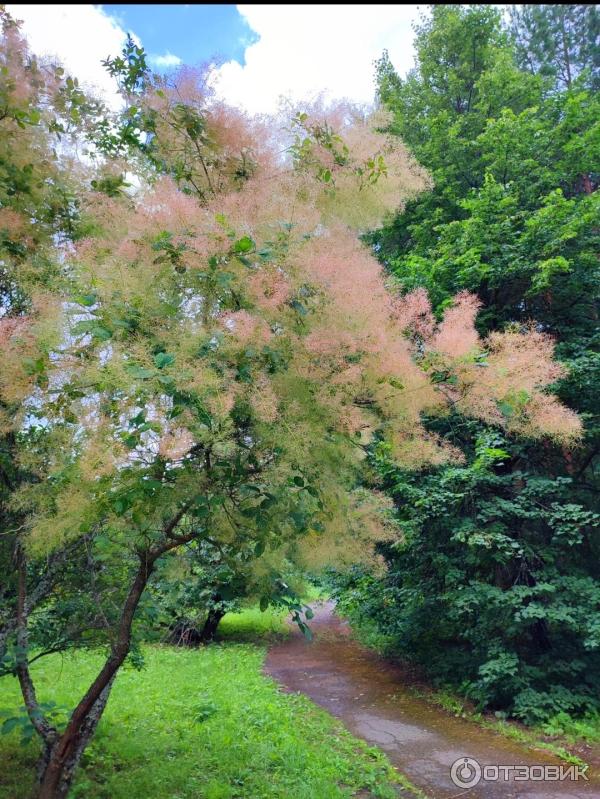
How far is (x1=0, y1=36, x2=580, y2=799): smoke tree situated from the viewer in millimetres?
2383

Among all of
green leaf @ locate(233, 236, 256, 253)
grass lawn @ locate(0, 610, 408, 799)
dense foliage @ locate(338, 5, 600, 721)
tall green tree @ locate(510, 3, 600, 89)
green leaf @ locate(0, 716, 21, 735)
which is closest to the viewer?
green leaf @ locate(233, 236, 256, 253)

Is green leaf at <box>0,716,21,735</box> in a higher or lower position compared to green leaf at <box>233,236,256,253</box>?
lower

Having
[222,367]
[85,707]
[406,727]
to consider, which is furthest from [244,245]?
[406,727]

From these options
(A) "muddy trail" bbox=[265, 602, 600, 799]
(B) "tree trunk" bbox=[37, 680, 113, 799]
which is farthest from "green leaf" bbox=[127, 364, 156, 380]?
(A) "muddy trail" bbox=[265, 602, 600, 799]

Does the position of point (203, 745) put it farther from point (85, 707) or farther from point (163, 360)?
point (163, 360)

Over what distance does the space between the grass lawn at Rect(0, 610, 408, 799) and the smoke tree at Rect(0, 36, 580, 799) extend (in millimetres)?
1033

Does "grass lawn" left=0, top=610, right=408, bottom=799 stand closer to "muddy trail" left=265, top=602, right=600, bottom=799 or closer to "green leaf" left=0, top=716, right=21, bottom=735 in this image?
"green leaf" left=0, top=716, right=21, bottom=735

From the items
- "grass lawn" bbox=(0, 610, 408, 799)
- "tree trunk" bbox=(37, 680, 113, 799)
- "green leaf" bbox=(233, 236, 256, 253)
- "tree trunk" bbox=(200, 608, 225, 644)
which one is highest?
"green leaf" bbox=(233, 236, 256, 253)

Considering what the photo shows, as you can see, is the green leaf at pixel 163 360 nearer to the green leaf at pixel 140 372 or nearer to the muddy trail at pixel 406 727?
the green leaf at pixel 140 372

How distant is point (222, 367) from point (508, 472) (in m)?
5.99

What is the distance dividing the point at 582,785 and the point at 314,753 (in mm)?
2298

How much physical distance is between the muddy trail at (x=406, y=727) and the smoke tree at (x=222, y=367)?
9.55 feet

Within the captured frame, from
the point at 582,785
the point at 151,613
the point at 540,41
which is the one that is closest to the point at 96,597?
the point at 151,613

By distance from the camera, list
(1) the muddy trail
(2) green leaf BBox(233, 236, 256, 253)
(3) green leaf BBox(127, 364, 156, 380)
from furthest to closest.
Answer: (1) the muddy trail < (2) green leaf BBox(233, 236, 256, 253) < (3) green leaf BBox(127, 364, 156, 380)
